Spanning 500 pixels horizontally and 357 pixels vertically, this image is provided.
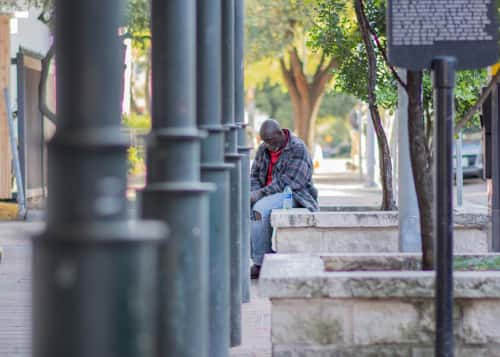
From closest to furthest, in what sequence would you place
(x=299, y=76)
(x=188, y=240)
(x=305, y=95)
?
(x=188, y=240) → (x=305, y=95) → (x=299, y=76)

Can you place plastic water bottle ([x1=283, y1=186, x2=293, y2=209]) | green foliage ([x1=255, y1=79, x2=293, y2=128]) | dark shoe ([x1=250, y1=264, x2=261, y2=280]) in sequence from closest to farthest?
dark shoe ([x1=250, y1=264, x2=261, y2=280]) < plastic water bottle ([x1=283, y1=186, x2=293, y2=209]) < green foliage ([x1=255, y1=79, x2=293, y2=128])

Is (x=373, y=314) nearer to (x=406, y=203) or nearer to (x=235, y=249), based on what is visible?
(x=235, y=249)

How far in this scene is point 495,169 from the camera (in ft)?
30.2

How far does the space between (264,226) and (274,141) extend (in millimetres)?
816

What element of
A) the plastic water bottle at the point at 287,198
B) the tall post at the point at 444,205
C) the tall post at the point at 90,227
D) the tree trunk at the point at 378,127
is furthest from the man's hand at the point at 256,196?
the tall post at the point at 90,227

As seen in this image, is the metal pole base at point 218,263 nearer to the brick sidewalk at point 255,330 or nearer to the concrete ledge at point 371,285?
the concrete ledge at point 371,285

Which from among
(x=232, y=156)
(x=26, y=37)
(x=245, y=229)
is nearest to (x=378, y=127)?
(x=245, y=229)

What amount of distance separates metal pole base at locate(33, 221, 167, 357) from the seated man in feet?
27.5

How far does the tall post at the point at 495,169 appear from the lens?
9.03 metres

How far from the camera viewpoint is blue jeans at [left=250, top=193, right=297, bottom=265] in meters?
11.0

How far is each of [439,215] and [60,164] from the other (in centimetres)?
254

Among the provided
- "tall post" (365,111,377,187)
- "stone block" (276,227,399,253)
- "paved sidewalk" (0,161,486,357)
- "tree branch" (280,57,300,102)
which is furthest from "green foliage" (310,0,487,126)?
"tree branch" (280,57,300,102)

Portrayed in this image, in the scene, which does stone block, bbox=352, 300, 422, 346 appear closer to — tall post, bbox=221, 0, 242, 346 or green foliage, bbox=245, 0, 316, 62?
tall post, bbox=221, 0, 242, 346

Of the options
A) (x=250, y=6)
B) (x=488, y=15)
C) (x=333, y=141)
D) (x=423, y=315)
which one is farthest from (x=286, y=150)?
(x=333, y=141)
